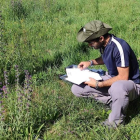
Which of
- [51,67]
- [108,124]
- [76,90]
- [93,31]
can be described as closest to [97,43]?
[93,31]

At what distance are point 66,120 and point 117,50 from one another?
1056mm

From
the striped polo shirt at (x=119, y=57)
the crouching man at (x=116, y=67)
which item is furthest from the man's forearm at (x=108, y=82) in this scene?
the striped polo shirt at (x=119, y=57)

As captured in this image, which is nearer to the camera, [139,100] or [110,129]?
[110,129]

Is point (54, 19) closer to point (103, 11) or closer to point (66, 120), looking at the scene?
point (103, 11)

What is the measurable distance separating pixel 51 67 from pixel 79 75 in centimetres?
96

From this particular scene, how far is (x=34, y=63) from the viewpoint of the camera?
3.82 m

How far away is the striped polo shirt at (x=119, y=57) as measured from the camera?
250 centimetres

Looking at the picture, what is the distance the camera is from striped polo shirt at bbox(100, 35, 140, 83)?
2.50 meters

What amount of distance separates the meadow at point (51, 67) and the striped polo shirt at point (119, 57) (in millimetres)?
510

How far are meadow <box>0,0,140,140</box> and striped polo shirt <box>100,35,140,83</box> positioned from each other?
510 millimetres

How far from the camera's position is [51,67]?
3893mm

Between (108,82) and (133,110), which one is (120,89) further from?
(133,110)

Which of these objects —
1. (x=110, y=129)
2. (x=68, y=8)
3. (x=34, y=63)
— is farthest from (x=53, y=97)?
(x=68, y=8)

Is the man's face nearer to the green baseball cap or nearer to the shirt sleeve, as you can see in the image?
the green baseball cap
